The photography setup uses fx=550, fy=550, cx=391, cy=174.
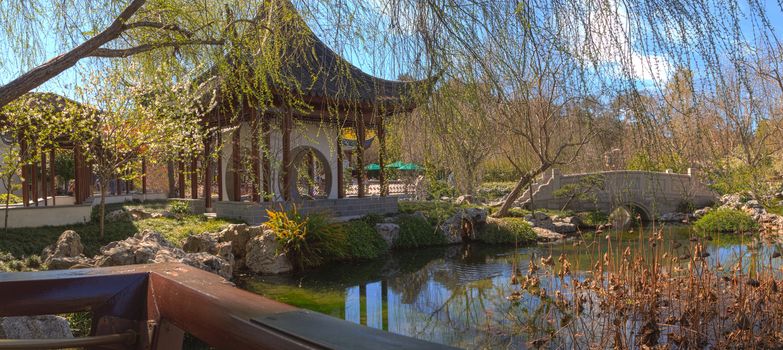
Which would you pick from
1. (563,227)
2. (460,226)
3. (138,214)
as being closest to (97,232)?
(138,214)

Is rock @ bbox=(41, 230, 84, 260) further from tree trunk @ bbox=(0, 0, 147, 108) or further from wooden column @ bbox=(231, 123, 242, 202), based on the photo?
wooden column @ bbox=(231, 123, 242, 202)

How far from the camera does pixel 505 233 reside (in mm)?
11789

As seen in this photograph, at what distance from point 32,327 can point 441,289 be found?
4.98 metres

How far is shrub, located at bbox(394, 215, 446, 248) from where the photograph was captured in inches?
419

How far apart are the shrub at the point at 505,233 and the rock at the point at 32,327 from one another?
910 cm

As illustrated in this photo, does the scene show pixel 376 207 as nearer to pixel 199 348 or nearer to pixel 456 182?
pixel 199 348

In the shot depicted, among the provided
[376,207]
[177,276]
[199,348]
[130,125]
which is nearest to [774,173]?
[376,207]

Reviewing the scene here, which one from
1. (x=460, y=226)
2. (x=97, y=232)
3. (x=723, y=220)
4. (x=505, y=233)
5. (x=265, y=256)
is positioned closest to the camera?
(x=265, y=256)

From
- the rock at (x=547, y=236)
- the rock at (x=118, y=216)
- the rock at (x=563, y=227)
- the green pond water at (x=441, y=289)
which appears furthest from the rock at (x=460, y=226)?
the rock at (x=118, y=216)

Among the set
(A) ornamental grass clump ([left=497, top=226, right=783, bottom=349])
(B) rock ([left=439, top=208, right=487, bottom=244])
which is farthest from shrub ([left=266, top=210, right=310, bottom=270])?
(A) ornamental grass clump ([left=497, top=226, right=783, bottom=349])

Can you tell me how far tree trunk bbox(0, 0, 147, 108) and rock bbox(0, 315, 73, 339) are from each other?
1.43 m

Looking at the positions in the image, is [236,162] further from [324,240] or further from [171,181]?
[171,181]

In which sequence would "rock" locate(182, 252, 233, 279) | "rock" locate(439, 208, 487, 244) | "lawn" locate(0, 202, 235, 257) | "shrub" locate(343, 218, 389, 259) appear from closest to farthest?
"rock" locate(182, 252, 233, 279) < "lawn" locate(0, 202, 235, 257) < "shrub" locate(343, 218, 389, 259) < "rock" locate(439, 208, 487, 244)

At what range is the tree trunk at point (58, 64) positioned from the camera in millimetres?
2494
